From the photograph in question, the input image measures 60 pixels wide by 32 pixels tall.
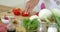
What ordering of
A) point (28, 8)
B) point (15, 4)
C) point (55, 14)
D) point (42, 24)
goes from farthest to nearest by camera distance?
point (15, 4), point (28, 8), point (55, 14), point (42, 24)

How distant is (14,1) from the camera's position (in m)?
1.42

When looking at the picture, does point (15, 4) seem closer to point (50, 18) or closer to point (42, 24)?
point (50, 18)

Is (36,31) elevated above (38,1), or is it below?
below

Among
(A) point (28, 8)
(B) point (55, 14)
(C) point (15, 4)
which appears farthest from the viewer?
(C) point (15, 4)

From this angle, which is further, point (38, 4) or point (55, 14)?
point (38, 4)

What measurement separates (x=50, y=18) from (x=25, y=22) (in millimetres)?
168

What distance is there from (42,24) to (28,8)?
38cm

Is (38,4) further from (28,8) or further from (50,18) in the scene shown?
(50,18)

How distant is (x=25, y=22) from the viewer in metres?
0.76

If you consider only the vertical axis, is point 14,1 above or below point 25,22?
above

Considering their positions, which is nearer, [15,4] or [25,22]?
[25,22]

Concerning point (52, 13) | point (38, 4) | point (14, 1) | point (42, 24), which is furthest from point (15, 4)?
point (42, 24)

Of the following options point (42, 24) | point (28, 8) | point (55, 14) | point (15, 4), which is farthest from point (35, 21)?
point (15, 4)

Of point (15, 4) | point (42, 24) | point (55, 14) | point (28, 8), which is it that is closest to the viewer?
point (42, 24)
